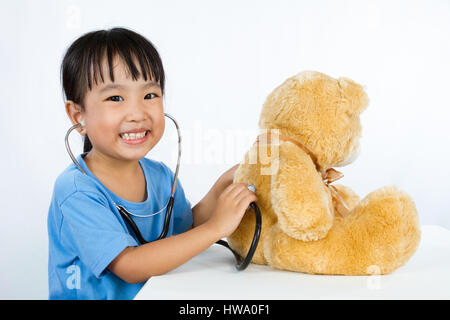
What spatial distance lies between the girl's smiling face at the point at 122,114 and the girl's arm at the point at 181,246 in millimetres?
221

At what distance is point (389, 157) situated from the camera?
181 centimetres

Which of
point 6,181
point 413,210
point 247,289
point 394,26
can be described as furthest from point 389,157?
point 6,181

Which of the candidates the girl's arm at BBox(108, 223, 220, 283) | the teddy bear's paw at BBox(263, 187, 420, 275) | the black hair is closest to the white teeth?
the black hair

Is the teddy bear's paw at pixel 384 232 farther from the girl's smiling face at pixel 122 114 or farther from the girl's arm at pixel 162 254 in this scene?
the girl's smiling face at pixel 122 114

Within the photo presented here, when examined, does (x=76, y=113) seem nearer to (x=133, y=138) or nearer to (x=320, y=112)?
(x=133, y=138)

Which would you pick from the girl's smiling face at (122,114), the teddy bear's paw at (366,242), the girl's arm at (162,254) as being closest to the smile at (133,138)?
the girl's smiling face at (122,114)

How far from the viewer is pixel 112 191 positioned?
104 centimetres

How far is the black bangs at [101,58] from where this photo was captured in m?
0.96

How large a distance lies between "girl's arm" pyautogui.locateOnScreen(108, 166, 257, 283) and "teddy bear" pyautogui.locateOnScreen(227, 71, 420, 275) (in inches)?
1.6

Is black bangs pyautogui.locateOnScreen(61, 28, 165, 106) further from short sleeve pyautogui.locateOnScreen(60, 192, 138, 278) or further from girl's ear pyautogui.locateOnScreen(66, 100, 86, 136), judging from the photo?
short sleeve pyautogui.locateOnScreen(60, 192, 138, 278)

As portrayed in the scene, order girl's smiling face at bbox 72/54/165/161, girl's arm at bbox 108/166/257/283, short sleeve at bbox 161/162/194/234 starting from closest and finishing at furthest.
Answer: girl's arm at bbox 108/166/257/283, girl's smiling face at bbox 72/54/165/161, short sleeve at bbox 161/162/194/234

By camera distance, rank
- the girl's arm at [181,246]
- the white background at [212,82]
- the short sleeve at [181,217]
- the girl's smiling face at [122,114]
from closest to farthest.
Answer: the girl's arm at [181,246]
the girl's smiling face at [122,114]
the short sleeve at [181,217]
the white background at [212,82]

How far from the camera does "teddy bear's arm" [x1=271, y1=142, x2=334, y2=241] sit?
76 centimetres
